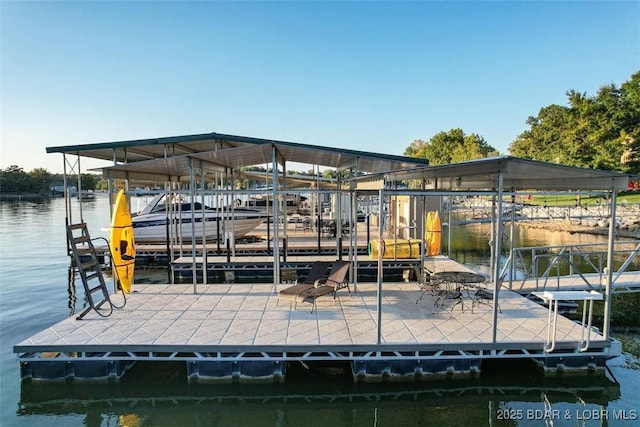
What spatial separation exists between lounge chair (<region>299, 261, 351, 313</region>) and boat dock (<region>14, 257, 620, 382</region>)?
45 cm

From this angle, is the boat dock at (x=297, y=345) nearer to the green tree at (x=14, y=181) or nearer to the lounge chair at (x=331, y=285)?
the lounge chair at (x=331, y=285)

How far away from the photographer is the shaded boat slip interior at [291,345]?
540 cm

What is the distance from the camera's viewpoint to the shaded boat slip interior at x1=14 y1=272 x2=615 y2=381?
17.7ft

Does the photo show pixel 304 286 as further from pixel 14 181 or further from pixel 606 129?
pixel 14 181

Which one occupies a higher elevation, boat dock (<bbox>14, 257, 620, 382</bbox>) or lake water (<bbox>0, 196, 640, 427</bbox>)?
boat dock (<bbox>14, 257, 620, 382</bbox>)

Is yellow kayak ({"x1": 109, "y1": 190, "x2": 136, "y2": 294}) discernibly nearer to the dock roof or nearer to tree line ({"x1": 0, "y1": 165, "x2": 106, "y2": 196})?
the dock roof

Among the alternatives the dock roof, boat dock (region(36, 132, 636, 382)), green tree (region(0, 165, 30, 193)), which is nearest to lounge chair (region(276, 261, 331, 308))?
boat dock (region(36, 132, 636, 382))

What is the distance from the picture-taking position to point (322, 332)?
229 inches

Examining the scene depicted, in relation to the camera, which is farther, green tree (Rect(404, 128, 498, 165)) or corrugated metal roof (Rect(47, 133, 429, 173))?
green tree (Rect(404, 128, 498, 165))

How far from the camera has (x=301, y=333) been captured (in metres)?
5.77

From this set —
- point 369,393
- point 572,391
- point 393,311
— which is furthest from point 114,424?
point 572,391

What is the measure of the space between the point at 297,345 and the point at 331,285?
2.19 meters

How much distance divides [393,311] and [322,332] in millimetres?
1563

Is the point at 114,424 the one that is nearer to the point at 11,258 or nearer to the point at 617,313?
the point at 617,313
